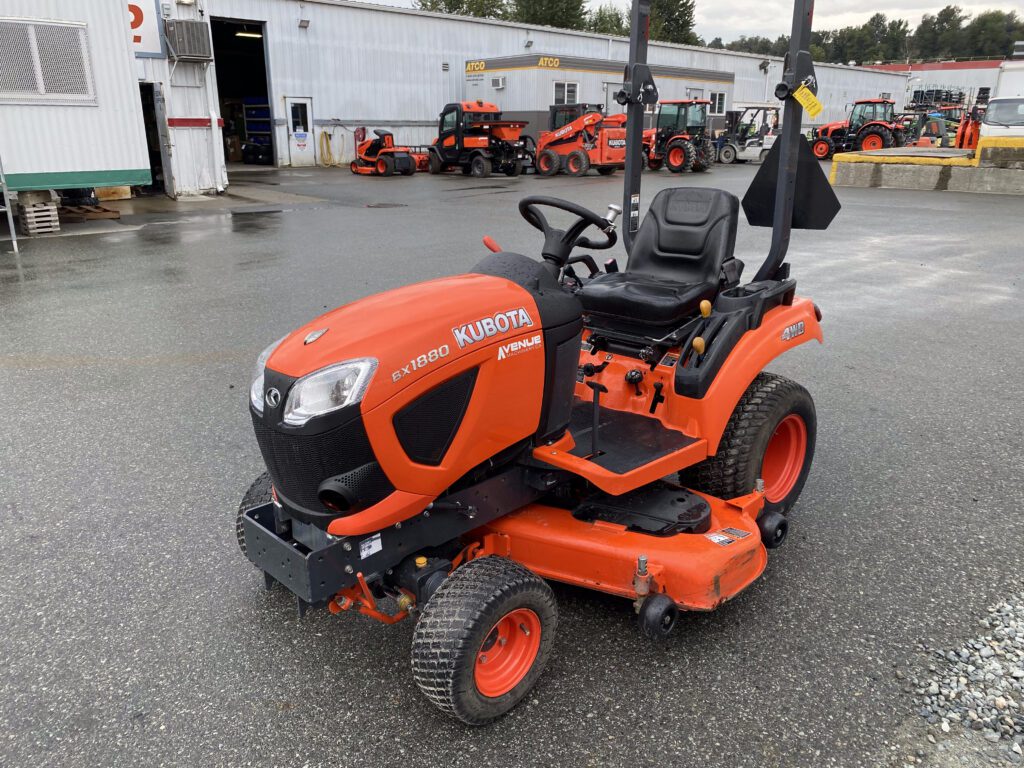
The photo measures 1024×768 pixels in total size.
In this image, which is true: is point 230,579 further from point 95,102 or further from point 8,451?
point 95,102

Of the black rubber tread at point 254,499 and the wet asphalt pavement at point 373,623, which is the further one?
the black rubber tread at point 254,499

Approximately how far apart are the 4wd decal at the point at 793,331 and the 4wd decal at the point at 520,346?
144 centimetres

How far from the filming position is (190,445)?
14.0 feet

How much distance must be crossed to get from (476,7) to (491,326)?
57.9m

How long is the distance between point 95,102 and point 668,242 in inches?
446

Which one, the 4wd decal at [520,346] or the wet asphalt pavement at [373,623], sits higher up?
the 4wd decal at [520,346]

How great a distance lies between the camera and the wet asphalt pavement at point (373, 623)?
229 cm

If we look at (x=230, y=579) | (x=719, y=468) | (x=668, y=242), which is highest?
(x=668, y=242)

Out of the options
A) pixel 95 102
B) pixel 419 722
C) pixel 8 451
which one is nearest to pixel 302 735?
pixel 419 722

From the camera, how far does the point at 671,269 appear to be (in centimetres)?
371

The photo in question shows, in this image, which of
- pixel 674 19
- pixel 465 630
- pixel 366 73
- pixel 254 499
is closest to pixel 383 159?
pixel 366 73

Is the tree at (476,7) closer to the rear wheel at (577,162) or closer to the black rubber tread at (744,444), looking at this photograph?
the rear wheel at (577,162)

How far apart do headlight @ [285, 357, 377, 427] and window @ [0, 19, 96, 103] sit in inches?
460

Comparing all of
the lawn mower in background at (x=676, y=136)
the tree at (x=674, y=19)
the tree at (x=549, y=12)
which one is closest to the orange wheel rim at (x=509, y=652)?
the lawn mower in background at (x=676, y=136)
